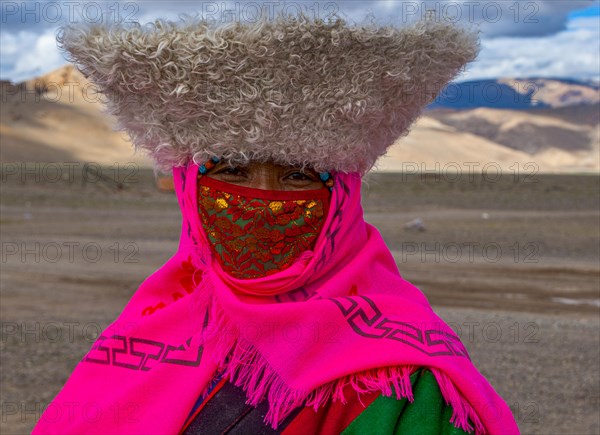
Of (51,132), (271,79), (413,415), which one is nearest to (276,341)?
(413,415)

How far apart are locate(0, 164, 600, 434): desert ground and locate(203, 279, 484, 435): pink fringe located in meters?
0.66

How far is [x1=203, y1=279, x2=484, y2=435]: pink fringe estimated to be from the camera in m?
2.05

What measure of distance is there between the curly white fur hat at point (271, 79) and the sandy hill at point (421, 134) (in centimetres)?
23

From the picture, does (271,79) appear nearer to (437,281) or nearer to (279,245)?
(279,245)

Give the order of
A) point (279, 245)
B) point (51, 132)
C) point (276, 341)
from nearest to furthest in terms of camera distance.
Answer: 1. point (276, 341)
2. point (279, 245)
3. point (51, 132)

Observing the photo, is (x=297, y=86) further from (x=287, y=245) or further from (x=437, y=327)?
(x=437, y=327)

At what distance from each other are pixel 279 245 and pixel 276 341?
10.0 inches

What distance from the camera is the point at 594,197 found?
28.0 m

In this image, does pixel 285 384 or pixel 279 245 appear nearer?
pixel 285 384

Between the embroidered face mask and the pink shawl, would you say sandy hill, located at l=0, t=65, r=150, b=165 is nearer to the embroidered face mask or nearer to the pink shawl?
the pink shawl

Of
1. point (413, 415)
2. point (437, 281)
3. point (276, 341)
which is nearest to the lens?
point (413, 415)

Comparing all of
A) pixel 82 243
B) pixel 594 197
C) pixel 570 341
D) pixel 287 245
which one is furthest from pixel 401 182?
pixel 287 245

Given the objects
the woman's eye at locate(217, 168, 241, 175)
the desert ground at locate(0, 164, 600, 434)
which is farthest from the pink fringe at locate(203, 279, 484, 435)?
the desert ground at locate(0, 164, 600, 434)

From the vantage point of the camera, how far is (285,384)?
2133 mm
